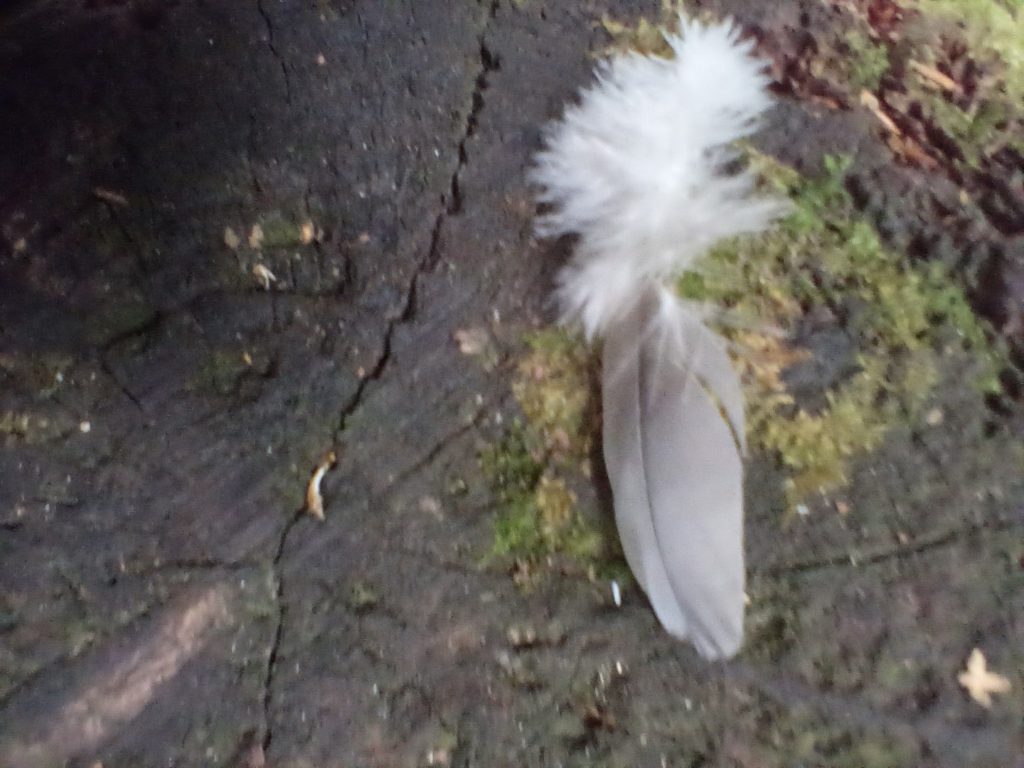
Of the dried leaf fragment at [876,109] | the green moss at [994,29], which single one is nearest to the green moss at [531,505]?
the dried leaf fragment at [876,109]

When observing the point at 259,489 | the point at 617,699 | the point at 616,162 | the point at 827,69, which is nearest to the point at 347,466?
the point at 259,489

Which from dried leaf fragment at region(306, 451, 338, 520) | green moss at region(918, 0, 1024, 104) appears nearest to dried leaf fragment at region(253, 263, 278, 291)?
dried leaf fragment at region(306, 451, 338, 520)

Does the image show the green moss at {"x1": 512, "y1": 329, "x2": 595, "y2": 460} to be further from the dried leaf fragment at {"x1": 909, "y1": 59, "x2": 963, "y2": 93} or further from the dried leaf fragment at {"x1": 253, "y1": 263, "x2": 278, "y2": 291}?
the dried leaf fragment at {"x1": 909, "y1": 59, "x2": 963, "y2": 93}

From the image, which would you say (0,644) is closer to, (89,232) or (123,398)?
(123,398)

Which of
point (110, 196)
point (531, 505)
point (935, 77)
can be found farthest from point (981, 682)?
point (110, 196)

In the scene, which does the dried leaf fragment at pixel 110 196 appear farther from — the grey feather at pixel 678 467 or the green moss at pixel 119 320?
the grey feather at pixel 678 467

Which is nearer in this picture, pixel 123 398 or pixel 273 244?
pixel 123 398
